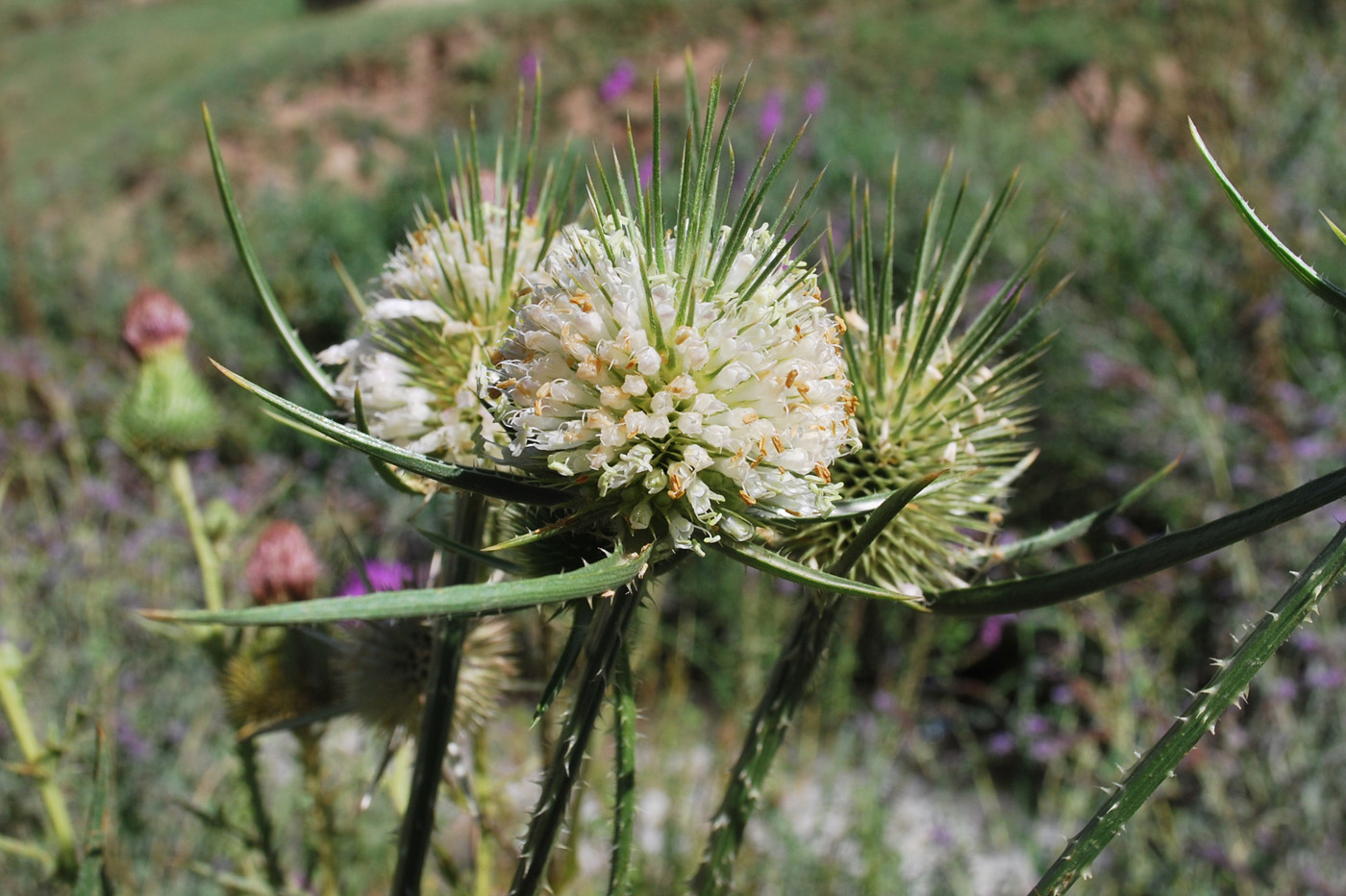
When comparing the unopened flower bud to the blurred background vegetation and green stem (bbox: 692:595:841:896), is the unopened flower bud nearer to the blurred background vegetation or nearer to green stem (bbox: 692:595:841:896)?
the blurred background vegetation

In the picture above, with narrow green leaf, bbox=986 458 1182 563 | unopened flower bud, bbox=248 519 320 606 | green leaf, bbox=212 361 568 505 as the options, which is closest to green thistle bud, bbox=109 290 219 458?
unopened flower bud, bbox=248 519 320 606

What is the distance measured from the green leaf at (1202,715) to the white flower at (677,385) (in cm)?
40

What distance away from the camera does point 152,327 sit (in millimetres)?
2432

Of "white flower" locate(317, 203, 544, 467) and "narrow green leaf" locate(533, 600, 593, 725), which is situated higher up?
"white flower" locate(317, 203, 544, 467)

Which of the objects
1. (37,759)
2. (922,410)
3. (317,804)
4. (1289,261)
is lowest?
(317,804)

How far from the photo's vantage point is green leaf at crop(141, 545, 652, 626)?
630 millimetres

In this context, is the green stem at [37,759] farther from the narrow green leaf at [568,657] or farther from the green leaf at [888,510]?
the green leaf at [888,510]

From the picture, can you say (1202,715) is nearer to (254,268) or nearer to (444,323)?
(444,323)

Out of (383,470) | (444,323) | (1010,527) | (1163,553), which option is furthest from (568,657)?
(1010,527)

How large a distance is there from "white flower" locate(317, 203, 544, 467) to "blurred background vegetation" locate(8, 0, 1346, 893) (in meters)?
0.64

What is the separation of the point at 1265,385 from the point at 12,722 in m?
5.03

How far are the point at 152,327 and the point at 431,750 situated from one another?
1775 millimetres

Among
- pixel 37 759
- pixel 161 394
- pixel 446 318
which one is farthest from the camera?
pixel 161 394

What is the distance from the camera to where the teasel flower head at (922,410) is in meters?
1.29
